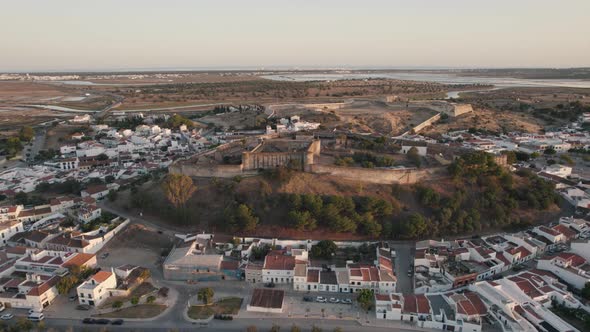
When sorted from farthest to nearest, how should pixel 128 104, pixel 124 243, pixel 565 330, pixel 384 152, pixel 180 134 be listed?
pixel 128 104 → pixel 180 134 → pixel 384 152 → pixel 124 243 → pixel 565 330

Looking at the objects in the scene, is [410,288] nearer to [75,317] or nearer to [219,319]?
[219,319]

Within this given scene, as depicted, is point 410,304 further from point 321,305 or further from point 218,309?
point 218,309

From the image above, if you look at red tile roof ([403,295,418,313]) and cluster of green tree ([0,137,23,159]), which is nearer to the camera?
red tile roof ([403,295,418,313])

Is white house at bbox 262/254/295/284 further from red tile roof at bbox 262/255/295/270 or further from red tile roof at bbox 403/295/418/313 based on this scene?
red tile roof at bbox 403/295/418/313

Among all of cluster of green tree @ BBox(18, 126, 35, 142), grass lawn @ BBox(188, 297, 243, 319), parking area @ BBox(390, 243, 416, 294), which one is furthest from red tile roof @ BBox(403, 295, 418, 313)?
cluster of green tree @ BBox(18, 126, 35, 142)

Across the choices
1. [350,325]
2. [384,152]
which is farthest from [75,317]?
[384,152]

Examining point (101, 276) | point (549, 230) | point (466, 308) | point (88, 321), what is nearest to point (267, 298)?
point (88, 321)
